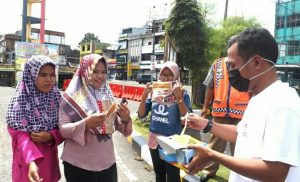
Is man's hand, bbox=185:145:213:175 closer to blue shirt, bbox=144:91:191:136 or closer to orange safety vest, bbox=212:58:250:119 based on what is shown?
blue shirt, bbox=144:91:191:136

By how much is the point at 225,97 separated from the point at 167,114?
113 cm

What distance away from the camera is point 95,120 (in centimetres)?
275

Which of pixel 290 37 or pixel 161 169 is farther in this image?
pixel 290 37

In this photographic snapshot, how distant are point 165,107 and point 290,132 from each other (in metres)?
2.26

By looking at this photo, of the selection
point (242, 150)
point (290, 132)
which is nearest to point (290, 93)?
point (290, 132)

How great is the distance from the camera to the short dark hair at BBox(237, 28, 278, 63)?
1.91 m

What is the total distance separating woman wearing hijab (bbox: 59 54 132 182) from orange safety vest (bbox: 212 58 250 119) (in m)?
1.96

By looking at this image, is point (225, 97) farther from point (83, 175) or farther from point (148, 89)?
point (83, 175)

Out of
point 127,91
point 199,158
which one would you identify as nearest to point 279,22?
point 127,91

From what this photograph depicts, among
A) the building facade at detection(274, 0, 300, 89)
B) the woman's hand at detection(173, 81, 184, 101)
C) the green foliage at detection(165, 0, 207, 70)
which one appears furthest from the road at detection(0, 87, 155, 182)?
the building facade at detection(274, 0, 300, 89)

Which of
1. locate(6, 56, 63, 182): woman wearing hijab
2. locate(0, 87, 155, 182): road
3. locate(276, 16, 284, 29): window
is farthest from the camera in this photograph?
locate(276, 16, 284, 29): window

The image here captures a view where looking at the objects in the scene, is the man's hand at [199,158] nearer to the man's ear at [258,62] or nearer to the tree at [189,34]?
the man's ear at [258,62]

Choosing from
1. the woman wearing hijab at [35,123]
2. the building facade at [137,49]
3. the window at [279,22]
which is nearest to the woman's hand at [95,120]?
the woman wearing hijab at [35,123]

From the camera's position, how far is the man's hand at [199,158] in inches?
75.8
